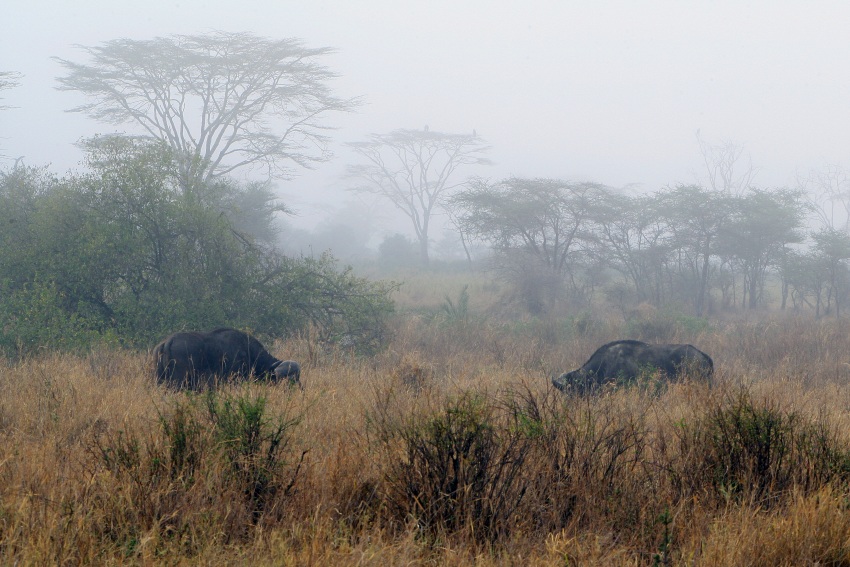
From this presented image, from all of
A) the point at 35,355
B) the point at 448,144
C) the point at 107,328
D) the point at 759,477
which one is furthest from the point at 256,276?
the point at 448,144

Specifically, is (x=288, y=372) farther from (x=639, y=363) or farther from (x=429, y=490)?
(x=639, y=363)

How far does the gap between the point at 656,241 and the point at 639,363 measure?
A: 45.5ft

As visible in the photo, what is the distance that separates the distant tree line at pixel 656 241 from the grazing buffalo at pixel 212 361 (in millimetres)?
11932

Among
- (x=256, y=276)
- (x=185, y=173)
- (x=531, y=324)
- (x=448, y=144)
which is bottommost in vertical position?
(x=531, y=324)

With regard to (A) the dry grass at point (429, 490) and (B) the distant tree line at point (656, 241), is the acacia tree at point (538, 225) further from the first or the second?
(A) the dry grass at point (429, 490)

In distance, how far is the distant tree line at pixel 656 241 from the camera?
724 inches

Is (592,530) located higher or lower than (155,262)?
lower

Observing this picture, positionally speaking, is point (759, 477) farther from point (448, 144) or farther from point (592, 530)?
point (448, 144)

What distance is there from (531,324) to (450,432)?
9984 mm

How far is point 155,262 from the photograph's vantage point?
8914 millimetres

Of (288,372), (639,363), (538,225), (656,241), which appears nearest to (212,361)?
(288,372)

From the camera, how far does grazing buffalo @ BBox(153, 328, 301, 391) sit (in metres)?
5.87

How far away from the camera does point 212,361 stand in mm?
6145

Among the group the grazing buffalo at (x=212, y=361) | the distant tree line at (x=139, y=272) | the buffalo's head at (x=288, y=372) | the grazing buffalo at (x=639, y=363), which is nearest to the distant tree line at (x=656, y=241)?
the distant tree line at (x=139, y=272)
